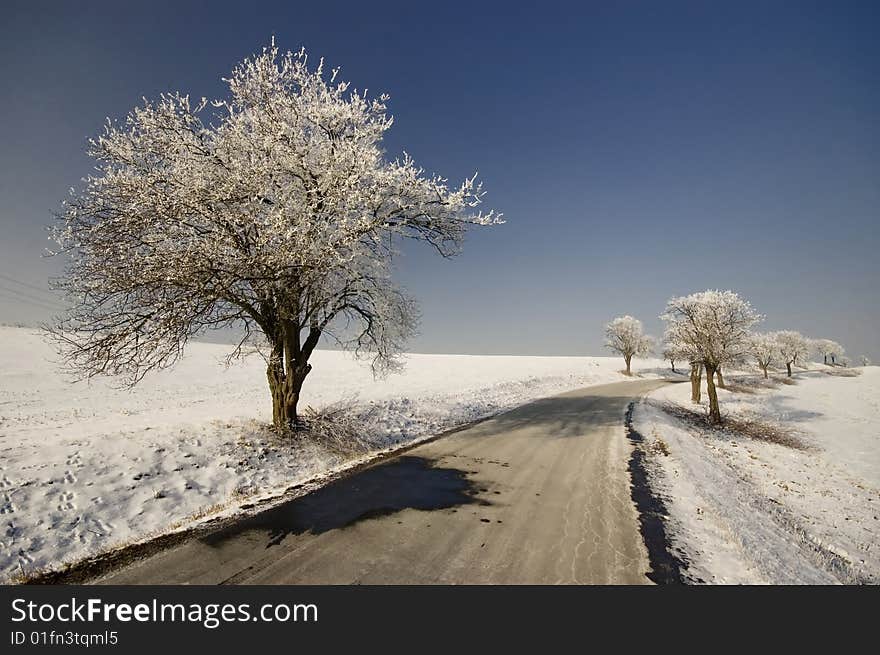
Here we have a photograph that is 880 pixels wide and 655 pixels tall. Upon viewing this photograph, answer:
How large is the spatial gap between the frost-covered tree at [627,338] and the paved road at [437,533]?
227 feet

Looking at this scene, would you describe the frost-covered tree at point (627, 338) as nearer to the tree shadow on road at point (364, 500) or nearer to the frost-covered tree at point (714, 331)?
the frost-covered tree at point (714, 331)

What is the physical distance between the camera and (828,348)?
120m

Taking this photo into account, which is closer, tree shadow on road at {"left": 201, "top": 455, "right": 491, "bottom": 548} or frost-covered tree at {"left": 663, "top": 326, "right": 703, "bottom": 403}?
tree shadow on road at {"left": 201, "top": 455, "right": 491, "bottom": 548}

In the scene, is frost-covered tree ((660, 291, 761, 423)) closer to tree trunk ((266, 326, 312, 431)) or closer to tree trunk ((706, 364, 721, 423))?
tree trunk ((706, 364, 721, 423))

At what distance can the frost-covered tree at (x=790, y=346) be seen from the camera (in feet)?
255

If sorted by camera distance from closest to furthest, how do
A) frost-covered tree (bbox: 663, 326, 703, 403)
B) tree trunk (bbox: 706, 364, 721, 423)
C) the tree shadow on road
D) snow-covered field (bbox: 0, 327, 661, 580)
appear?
the tree shadow on road
snow-covered field (bbox: 0, 327, 661, 580)
tree trunk (bbox: 706, 364, 721, 423)
frost-covered tree (bbox: 663, 326, 703, 403)

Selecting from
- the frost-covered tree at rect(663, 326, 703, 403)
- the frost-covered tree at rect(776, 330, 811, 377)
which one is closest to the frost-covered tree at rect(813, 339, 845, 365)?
the frost-covered tree at rect(776, 330, 811, 377)

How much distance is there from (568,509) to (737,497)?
698cm

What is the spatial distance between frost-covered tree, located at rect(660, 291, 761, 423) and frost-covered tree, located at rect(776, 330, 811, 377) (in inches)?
2561

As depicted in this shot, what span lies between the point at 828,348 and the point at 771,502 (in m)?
157

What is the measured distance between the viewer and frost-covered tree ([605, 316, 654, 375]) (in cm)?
7275
